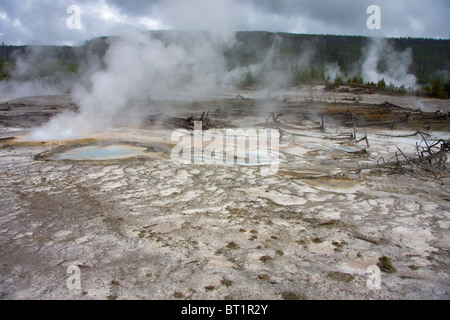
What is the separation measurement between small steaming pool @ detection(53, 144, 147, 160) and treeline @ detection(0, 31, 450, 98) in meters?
13.9

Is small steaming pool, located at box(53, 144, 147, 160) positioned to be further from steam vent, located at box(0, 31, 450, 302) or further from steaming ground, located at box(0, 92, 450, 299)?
steaming ground, located at box(0, 92, 450, 299)

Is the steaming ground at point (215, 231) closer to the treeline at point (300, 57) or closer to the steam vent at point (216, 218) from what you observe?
the steam vent at point (216, 218)

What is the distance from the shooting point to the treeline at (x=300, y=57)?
Answer: 108 ft

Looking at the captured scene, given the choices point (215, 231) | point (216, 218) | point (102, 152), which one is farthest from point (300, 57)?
point (215, 231)

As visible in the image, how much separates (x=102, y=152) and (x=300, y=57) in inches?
2355

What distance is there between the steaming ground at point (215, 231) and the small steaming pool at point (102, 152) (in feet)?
1.70

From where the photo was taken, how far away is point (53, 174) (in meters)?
5.08

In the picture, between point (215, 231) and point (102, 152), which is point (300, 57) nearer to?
point (102, 152)

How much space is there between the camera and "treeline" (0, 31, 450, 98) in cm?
3287

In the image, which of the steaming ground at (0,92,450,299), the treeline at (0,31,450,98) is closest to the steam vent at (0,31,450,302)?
the steaming ground at (0,92,450,299)

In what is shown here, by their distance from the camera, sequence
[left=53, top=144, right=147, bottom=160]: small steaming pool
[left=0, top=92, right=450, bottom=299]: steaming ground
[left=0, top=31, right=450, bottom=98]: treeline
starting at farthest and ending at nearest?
[left=0, top=31, right=450, bottom=98]: treeline < [left=53, top=144, right=147, bottom=160]: small steaming pool < [left=0, top=92, right=450, bottom=299]: steaming ground

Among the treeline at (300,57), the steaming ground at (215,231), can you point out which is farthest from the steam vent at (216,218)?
the treeline at (300,57)

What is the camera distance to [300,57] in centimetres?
6022
